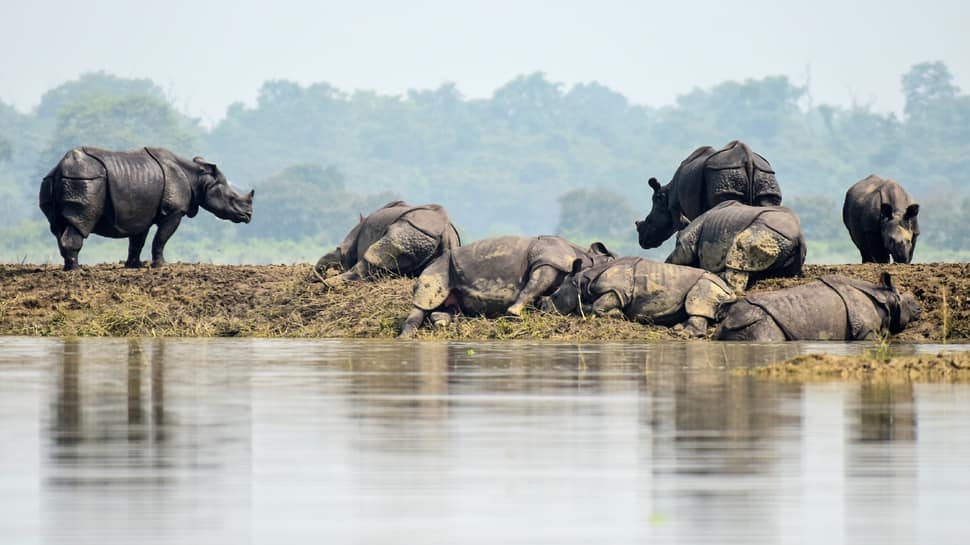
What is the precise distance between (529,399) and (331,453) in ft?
10.6

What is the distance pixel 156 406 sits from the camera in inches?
434

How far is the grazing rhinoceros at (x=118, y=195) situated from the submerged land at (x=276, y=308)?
50.0 inches

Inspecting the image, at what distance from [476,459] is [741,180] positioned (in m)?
18.9

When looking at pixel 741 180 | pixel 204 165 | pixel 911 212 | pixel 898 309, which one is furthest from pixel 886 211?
pixel 204 165

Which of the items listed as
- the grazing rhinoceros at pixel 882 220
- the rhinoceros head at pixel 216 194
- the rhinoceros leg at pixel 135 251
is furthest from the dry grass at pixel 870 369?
the rhinoceros head at pixel 216 194

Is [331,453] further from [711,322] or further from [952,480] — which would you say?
[711,322]

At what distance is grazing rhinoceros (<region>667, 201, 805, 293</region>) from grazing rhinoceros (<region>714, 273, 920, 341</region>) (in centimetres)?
230

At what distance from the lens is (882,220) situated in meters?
27.2

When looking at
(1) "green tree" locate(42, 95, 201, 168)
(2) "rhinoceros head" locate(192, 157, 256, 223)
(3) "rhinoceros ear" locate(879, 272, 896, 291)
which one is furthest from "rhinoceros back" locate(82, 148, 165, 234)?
(1) "green tree" locate(42, 95, 201, 168)

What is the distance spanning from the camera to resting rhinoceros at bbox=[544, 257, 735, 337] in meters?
21.5

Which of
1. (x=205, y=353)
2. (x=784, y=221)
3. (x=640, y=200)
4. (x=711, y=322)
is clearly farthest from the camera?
(x=640, y=200)

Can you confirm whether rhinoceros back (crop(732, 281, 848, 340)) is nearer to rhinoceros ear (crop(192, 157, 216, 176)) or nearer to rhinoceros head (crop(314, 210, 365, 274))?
rhinoceros head (crop(314, 210, 365, 274))

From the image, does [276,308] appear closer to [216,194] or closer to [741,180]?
[216,194]

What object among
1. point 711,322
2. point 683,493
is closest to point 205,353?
point 711,322
